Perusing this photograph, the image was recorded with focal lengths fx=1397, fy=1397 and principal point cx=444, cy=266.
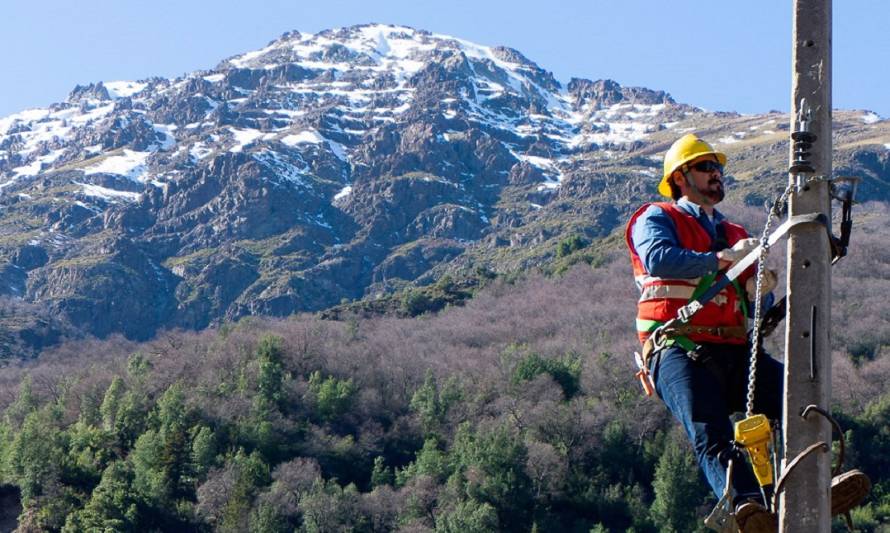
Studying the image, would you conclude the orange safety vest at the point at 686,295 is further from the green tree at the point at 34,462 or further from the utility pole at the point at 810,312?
the green tree at the point at 34,462

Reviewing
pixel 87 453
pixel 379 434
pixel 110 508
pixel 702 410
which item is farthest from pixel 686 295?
pixel 379 434

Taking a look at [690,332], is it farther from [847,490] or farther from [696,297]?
[847,490]

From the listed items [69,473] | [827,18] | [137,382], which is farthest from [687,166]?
[137,382]

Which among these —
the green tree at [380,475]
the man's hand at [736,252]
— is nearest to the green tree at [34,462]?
the green tree at [380,475]

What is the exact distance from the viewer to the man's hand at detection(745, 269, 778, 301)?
7965mm

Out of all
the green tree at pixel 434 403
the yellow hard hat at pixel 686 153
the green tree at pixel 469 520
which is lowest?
the green tree at pixel 469 520

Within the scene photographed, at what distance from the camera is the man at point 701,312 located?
796cm

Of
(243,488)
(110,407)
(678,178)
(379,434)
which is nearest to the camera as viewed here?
(678,178)

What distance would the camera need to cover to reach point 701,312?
826cm

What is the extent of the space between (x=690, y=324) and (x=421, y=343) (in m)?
114

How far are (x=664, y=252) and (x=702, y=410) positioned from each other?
3.08 feet

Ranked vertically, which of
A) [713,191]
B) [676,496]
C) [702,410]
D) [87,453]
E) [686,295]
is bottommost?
[676,496]

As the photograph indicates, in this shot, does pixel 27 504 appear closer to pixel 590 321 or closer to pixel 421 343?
pixel 421 343

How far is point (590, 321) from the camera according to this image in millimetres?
125688
